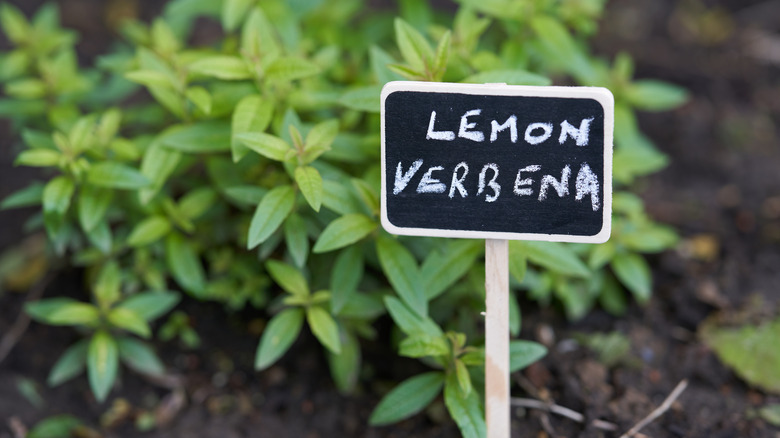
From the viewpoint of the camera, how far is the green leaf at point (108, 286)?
91.1 inches

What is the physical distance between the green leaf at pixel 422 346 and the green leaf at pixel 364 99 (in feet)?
2.10

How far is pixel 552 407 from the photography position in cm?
219

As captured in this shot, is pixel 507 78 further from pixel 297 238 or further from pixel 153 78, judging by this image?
pixel 153 78

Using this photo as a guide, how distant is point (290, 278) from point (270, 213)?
0.28 meters

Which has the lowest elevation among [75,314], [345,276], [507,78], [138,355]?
[138,355]

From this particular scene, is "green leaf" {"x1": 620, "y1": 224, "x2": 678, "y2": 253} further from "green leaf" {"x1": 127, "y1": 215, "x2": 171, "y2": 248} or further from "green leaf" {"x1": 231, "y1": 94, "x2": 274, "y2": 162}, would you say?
"green leaf" {"x1": 127, "y1": 215, "x2": 171, "y2": 248}

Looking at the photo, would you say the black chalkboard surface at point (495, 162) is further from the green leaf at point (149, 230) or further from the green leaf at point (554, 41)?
the green leaf at point (149, 230)

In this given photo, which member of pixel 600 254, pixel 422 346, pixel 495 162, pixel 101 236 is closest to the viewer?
pixel 495 162

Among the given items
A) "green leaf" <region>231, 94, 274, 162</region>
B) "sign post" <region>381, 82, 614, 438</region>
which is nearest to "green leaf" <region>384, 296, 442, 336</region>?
"sign post" <region>381, 82, 614, 438</region>

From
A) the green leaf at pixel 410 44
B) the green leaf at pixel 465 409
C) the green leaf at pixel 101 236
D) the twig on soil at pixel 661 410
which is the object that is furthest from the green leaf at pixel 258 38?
the twig on soil at pixel 661 410

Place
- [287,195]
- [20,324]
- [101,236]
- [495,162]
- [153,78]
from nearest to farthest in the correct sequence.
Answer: [495,162] → [287,195] → [153,78] → [101,236] → [20,324]

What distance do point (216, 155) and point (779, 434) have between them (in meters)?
2.02

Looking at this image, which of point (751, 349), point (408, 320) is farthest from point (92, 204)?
point (751, 349)

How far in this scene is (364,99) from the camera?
6.56 feet
